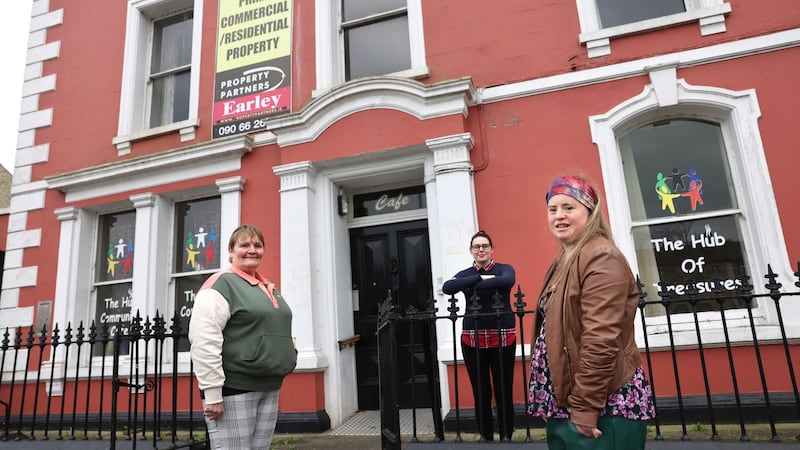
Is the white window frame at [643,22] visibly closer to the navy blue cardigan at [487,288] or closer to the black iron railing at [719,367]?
the black iron railing at [719,367]

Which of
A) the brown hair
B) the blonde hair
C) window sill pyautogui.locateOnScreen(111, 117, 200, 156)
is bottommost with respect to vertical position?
the blonde hair

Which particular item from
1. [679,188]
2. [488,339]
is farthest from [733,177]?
[488,339]

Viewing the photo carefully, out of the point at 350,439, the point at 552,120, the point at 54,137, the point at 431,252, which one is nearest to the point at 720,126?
the point at 552,120

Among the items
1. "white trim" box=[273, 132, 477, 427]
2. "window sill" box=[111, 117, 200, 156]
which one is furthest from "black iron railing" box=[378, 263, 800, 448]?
"window sill" box=[111, 117, 200, 156]

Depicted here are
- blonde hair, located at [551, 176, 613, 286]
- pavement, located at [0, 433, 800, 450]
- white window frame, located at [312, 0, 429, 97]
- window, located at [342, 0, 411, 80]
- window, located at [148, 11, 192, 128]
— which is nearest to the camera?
blonde hair, located at [551, 176, 613, 286]

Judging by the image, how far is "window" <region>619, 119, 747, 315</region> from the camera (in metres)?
4.87

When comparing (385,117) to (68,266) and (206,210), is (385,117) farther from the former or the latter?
(68,266)

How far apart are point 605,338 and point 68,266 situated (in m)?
7.49

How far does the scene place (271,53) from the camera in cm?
666

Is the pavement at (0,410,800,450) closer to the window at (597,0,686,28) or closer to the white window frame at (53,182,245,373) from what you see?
the white window frame at (53,182,245,373)

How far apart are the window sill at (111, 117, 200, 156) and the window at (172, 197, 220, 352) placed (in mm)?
971

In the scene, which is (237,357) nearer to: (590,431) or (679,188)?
(590,431)

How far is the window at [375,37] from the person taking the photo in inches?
254

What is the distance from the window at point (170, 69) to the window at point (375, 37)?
2629mm
